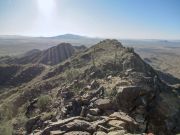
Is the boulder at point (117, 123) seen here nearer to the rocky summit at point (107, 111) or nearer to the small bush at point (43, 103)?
the rocky summit at point (107, 111)

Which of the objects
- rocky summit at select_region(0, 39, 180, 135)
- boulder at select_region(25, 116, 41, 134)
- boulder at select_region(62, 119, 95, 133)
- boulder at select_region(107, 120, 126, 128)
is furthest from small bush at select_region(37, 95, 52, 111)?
boulder at select_region(107, 120, 126, 128)

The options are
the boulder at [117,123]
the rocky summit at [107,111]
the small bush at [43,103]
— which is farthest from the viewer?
the small bush at [43,103]

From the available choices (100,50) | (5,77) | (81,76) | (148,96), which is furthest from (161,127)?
(5,77)

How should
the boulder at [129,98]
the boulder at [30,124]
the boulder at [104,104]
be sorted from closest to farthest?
the boulder at [104,104] < the boulder at [129,98] < the boulder at [30,124]

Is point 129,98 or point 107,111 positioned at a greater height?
point 129,98

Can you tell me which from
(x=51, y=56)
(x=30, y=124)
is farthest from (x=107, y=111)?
(x=51, y=56)

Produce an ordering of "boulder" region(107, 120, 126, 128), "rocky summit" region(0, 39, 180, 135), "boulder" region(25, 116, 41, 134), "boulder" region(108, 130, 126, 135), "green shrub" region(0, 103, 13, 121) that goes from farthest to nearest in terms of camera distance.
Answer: "green shrub" region(0, 103, 13, 121) → "boulder" region(25, 116, 41, 134) → "rocky summit" region(0, 39, 180, 135) → "boulder" region(107, 120, 126, 128) → "boulder" region(108, 130, 126, 135)

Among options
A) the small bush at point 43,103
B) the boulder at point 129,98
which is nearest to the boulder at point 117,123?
the boulder at point 129,98

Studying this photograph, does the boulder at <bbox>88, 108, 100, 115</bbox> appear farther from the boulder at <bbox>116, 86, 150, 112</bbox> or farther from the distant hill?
the distant hill

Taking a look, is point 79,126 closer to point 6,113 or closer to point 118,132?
point 118,132

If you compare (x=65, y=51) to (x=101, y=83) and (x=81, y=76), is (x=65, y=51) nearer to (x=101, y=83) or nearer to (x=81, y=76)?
(x=81, y=76)

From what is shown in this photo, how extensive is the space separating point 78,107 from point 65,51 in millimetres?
78615

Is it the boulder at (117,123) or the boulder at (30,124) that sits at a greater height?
the boulder at (117,123)

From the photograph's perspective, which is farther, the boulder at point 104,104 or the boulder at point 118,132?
the boulder at point 104,104
